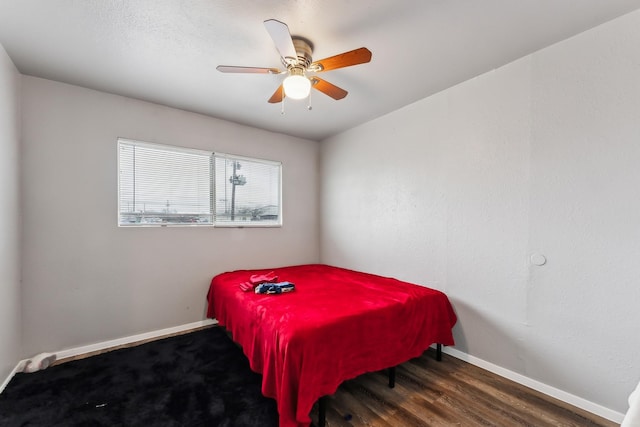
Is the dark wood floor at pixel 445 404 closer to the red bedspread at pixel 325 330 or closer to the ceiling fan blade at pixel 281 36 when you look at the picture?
the red bedspread at pixel 325 330

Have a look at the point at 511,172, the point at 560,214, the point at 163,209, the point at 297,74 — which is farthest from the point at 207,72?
the point at 560,214

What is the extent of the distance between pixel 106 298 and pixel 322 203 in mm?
2824

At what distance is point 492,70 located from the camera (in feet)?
7.44

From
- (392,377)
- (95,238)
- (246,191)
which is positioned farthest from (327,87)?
(95,238)

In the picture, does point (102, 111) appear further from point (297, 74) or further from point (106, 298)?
point (297, 74)

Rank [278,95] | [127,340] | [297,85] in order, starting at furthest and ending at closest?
[127,340]
[278,95]
[297,85]

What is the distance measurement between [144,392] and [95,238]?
1525 millimetres

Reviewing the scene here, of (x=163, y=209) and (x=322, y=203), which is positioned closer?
(x=163, y=209)

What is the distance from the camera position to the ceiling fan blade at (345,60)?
1634 millimetres

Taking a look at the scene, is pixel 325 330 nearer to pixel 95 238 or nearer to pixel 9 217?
pixel 95 238

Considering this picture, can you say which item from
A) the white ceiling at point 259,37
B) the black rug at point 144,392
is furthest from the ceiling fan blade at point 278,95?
the black rug at point 144,392

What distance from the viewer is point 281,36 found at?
4.98 feet

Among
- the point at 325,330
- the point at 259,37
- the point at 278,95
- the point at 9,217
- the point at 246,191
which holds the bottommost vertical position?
the point at 325,330

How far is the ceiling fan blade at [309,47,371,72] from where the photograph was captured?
1.63m
